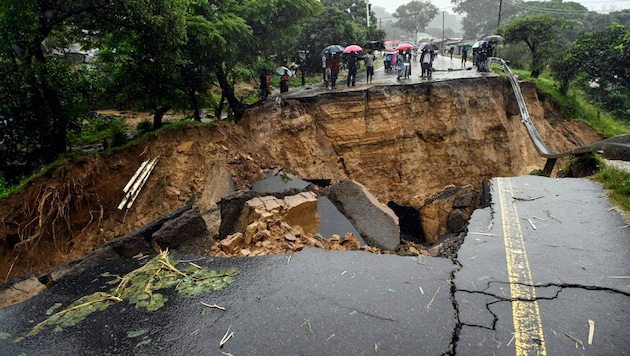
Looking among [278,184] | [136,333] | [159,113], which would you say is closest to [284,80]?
[159,113]

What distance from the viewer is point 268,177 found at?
11594 millimetres

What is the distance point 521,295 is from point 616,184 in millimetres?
5279

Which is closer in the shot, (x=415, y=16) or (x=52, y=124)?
(x=52, y=124)

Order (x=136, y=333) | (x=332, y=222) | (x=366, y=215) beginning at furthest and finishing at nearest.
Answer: (x=366, y=215) → (x=332, y=222) → (x=136, y=333)

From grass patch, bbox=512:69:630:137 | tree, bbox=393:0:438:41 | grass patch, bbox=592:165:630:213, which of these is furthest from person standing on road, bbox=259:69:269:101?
tree, bbox=393:0:438:41

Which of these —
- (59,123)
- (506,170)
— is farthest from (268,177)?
(506,170)

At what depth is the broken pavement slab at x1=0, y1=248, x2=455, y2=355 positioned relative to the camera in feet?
12.4

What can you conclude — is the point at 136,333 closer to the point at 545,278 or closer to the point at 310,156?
the point at 545,278

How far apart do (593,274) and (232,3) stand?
1204 centimetres

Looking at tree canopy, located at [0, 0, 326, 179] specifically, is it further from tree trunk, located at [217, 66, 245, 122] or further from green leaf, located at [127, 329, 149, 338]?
green leaf, located at [127, 329, 149, 338]

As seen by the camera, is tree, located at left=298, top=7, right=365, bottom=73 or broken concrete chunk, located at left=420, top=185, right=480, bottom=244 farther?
tree, located at left=298, top=7, right=365, bottom=73

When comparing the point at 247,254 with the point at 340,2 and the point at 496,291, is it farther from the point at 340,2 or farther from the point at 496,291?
the point at 340,2

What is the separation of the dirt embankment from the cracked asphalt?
12.1 feet

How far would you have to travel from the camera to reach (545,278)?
463cm
